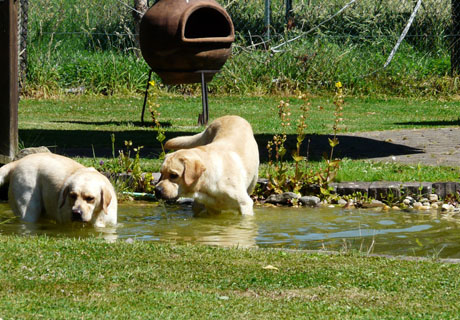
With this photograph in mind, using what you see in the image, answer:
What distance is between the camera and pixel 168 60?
1275 cm

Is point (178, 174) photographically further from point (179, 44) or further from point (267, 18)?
point (267, 18)

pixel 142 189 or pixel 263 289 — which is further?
pixel 142 189

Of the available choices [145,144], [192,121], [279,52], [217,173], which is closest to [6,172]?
[217,173]

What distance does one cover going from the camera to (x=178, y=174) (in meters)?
6.64

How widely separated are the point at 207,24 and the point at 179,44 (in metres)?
2.20

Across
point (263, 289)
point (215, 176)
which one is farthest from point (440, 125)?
point (263, 289)

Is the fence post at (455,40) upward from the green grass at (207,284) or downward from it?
upward

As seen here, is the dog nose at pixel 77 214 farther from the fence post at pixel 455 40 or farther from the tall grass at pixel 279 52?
the fence post at pixel 455 40

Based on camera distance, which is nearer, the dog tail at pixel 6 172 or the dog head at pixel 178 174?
the dog head at pixel 178 174

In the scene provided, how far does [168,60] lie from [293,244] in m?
7.24

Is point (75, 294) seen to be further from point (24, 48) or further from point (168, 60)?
point (24, 48)

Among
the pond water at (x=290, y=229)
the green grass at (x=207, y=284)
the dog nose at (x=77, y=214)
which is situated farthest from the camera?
the dog nose at (x=77, y=214)

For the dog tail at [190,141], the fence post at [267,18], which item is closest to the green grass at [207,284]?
the dog tail at [190,141]

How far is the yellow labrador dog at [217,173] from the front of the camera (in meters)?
6.66
